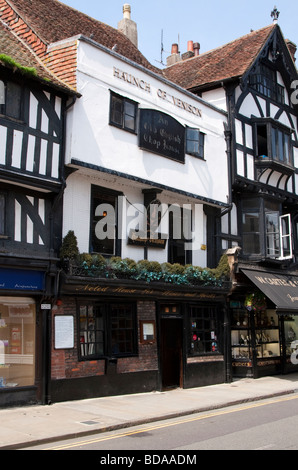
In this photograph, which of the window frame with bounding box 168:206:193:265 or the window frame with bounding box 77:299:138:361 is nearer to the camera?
the window frame with bounding box 77:299:138:361

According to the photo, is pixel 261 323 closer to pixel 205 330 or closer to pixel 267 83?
pixel 205 330

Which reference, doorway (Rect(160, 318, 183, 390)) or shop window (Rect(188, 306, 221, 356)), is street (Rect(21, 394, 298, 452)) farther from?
shop window (Rect(188, 306, 221, 356))

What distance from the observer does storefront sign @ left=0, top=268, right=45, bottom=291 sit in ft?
35.8

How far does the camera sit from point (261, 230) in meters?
18.4

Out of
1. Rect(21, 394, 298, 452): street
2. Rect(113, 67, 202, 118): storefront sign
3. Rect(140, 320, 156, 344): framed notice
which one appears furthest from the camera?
Rect(140, 320, 156, 344): framed notice

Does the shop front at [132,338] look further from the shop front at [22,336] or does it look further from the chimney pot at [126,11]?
the chimney pot at [126,11]

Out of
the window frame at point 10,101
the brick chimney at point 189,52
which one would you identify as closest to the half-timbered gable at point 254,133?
the brick chimney at point 189,52

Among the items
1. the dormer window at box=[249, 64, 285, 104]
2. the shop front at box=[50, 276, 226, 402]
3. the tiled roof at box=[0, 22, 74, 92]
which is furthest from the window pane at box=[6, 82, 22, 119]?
the dormer window at box=[249, 64, 285, 104]

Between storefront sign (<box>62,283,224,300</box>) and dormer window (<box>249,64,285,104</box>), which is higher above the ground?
dormer window (<box>249,64,285,104</box>)

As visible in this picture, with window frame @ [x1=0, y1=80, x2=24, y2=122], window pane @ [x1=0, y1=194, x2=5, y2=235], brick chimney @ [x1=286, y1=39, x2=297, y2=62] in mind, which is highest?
brick chimney @ [x1=286, y1=39, x2=297, y2=62]

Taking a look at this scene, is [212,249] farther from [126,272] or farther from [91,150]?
[91,150]

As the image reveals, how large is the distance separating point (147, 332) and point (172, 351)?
1.85m

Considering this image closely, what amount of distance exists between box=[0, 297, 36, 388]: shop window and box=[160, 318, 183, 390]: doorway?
487 cm

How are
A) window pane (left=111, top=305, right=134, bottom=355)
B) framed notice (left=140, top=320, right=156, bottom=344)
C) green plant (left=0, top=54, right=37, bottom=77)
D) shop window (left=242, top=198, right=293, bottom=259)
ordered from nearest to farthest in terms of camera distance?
1. green plant (left=0, top=54, right=37, bottom=77)
2. window pane (left=111, top=305, right=134, bottom=355)
3. framed notice (left=140, top=320, right=156, bottom=344)
4. shop window (left=242, top=198, right=293, bottom=259)
